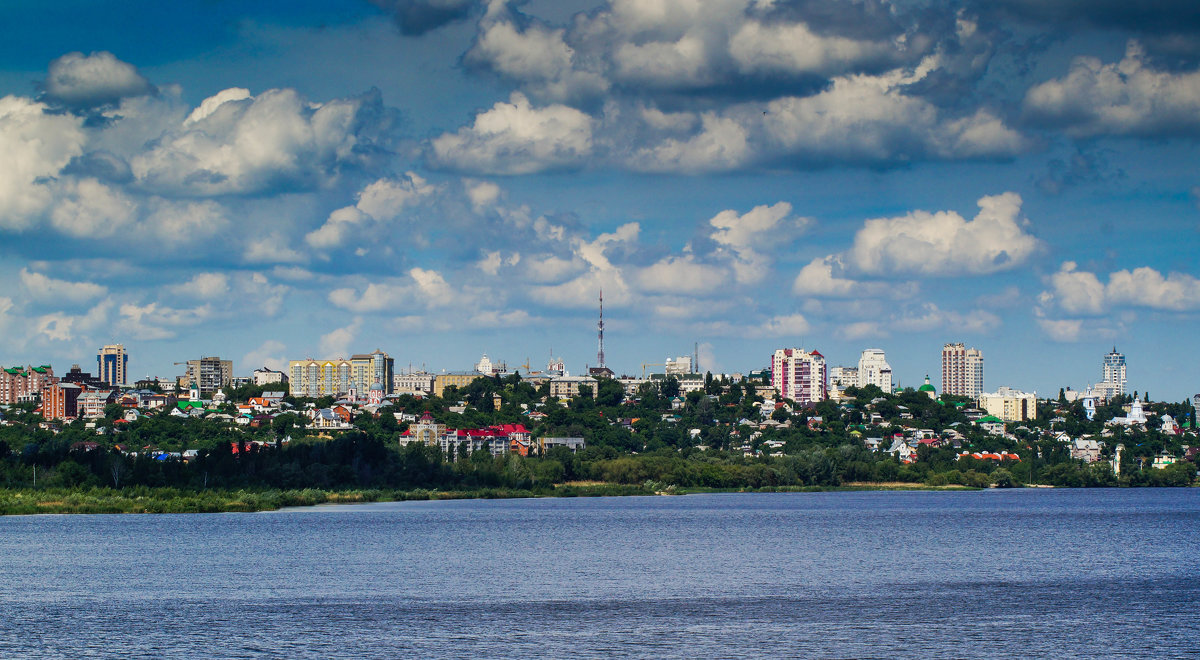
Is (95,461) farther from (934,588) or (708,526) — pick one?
(934,588)

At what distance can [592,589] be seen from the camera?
1731 inches

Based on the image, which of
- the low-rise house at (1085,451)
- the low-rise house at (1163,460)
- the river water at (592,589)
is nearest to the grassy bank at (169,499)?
the river water at (592,589)

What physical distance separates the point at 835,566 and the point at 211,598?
24299 mm

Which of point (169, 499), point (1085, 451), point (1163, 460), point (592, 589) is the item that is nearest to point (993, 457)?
point (1163, 460)

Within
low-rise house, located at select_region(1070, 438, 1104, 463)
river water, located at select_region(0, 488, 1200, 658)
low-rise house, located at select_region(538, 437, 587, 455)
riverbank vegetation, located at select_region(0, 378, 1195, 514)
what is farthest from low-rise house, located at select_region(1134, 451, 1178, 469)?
river water, located at select_region(0, 488, 1200, 658)

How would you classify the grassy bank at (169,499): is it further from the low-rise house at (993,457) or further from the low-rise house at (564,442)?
the low-rise house at (993,457)

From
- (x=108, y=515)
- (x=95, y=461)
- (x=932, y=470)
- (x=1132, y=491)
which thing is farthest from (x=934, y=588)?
(x=1132, y=491)

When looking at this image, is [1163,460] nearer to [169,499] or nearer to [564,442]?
[564,442]

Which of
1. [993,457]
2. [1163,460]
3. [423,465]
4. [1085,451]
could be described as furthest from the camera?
[1085,451]

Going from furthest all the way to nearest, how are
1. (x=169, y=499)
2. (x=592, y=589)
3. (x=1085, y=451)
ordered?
(x=1085, y=451) < (x=169, y=499) < (x=592, y=589)

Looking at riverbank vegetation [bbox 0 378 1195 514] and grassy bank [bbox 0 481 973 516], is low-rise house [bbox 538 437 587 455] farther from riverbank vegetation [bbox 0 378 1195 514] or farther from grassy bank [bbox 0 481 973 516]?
grassy bank [bbox 0 481 973 516]

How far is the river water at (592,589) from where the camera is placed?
3313 centimetres

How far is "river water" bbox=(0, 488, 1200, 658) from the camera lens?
33.1 m

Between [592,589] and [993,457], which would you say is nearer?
[592,589]
